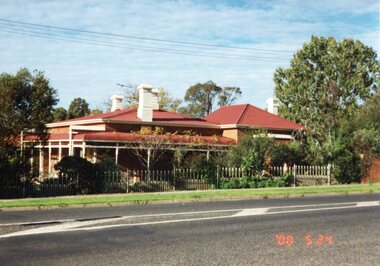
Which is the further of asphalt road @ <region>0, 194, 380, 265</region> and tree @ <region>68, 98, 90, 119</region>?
tree @ <region>68, 98, 90, 119</region>

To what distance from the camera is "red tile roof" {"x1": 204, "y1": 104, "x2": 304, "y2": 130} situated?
112 ft

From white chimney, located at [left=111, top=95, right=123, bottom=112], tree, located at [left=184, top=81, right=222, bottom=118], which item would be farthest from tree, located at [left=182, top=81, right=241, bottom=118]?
white chimney, located at [left=111, top=95, right=123, bottom=112]

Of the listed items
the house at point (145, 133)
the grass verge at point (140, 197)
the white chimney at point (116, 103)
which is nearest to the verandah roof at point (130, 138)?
the house at point (145, 133)

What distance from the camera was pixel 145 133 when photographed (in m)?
28.6

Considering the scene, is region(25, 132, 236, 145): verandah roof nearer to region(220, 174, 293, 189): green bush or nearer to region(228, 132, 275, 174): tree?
region(228, 132, 275, 174): tree

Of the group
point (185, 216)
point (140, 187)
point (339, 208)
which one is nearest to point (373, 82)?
point (140, 187)

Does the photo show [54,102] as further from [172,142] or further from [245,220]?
[245,220]

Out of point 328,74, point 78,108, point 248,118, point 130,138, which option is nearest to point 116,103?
point 248,118

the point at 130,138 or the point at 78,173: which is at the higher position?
the point at 130,138

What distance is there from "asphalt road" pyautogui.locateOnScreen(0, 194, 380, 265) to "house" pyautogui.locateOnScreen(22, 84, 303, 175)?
11.5m

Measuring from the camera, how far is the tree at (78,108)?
6325cm

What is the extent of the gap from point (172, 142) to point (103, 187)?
6139 millimetres
